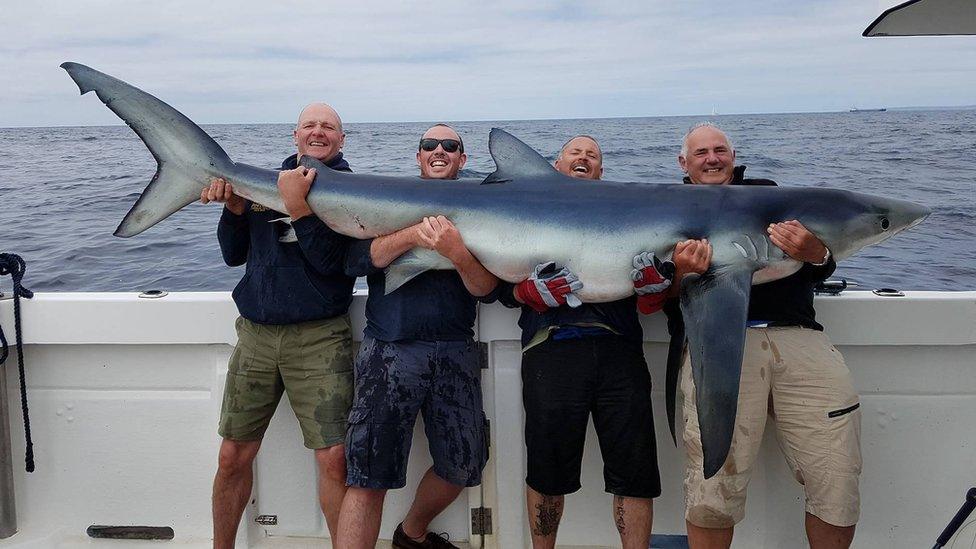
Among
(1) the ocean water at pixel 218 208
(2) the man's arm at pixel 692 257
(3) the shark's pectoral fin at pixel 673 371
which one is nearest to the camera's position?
(2) the man's arm at pixel 692 257

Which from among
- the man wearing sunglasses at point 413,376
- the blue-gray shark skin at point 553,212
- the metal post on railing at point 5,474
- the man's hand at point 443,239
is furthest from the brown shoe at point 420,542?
the metal post on railing at point 5,474

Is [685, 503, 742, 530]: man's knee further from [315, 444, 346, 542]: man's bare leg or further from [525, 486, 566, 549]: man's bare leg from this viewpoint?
[315, 444, 346, 542]: man's bare leg

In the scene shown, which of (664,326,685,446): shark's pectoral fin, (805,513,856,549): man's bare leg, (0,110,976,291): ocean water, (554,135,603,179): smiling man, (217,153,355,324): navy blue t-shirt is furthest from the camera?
(0,110,976,291): ocean water

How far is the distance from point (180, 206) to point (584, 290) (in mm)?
1893

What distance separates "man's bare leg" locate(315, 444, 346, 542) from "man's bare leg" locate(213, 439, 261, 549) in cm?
38

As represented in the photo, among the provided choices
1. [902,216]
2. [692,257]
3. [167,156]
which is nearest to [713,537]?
[692,257]

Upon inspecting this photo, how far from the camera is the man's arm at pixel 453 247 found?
121 inches

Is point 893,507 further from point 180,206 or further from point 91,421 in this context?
point 91,421

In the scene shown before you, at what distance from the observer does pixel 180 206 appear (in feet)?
11.0

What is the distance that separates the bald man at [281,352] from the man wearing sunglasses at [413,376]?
151 millimetres

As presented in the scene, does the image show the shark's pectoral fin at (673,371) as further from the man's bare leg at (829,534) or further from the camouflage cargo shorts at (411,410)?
the camouflage cargo shorts at (411,410)

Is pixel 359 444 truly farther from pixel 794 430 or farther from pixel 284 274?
pixel 794 430

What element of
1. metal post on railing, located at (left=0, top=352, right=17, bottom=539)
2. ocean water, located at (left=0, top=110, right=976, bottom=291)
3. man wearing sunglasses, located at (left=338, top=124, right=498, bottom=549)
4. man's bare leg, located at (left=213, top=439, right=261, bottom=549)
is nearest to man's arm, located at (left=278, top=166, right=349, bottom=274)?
man wearing sunglasses, located at (left=338, top=124, right=498, bottom=549)

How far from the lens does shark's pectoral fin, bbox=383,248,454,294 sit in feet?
10.4
